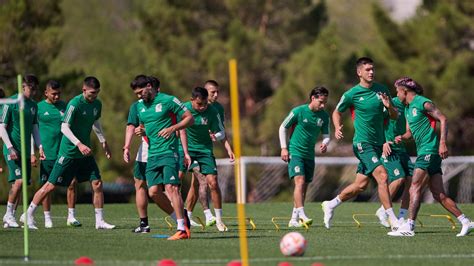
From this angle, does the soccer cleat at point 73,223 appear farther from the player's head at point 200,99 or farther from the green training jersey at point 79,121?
the player's head at point 200,99

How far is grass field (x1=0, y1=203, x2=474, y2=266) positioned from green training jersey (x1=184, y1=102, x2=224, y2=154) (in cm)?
142

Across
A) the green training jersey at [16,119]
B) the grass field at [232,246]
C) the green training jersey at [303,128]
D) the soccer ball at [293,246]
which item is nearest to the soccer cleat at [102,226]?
the grass field at [232,246]

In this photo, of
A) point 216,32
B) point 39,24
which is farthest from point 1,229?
point 216,32

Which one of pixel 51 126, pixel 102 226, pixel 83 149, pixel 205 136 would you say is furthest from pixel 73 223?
pixel 205 136

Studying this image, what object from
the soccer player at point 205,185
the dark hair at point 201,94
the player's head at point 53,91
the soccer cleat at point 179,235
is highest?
the player's head at point 53,91

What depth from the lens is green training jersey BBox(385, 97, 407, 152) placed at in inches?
794

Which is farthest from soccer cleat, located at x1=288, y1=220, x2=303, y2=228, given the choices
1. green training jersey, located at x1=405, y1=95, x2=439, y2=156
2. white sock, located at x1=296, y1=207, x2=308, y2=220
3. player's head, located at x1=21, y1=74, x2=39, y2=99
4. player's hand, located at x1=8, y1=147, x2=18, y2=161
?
player's head, located at x1=21, y1=74, x2=39, y2=99

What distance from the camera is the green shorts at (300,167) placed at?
20625mm

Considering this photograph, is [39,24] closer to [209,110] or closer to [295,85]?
[295,85]

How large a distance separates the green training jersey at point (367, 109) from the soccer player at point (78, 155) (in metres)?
4.12

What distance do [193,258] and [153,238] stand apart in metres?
2.94

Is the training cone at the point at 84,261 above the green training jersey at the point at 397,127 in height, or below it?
below

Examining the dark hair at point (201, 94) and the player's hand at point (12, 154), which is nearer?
the player's hand at point (12, 154)

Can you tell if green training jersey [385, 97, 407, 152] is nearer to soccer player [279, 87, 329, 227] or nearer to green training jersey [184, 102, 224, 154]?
soccer player [279, 87, 329, 227]
